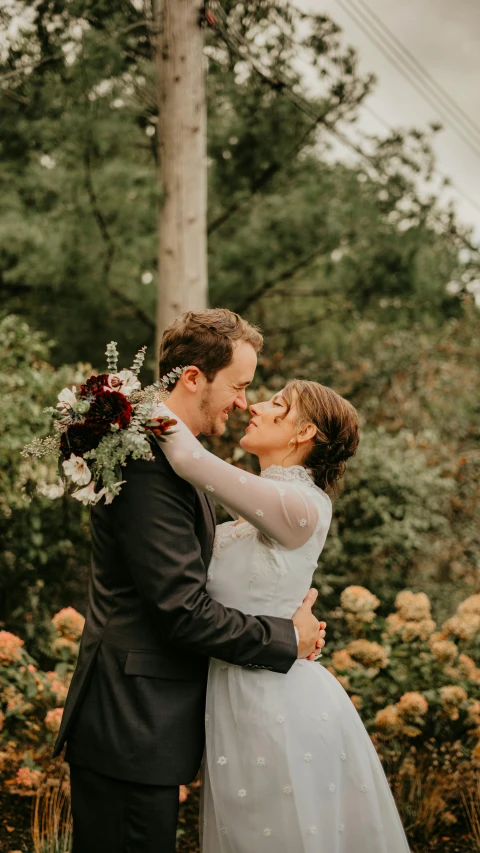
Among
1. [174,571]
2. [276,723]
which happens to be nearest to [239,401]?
[174,571]

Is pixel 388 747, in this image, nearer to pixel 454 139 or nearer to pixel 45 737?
pixel 45 737

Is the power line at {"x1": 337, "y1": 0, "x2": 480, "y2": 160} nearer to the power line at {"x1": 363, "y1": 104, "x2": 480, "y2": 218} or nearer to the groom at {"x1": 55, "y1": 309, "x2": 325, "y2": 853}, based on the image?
the power line at {"x1": 363, "y1": 104, "x2": 480, "y2": 218}

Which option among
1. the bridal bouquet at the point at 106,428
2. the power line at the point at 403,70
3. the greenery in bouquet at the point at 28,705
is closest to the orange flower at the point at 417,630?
the greenery in bouquet at the point at 28,705

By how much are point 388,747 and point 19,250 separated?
6.28 metres

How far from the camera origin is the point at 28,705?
143 inches

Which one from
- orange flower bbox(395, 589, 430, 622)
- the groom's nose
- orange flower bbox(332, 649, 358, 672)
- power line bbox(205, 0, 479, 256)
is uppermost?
power line bbox(205, 0, 479, 256)

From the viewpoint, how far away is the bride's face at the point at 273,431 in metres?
2.64

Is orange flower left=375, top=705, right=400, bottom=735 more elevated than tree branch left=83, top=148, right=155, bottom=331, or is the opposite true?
tree branch left=83, top=148, right=155, bottom=331

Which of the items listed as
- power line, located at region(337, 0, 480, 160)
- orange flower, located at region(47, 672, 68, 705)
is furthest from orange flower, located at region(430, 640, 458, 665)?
power line, located at region(337, 0, 480, 160)

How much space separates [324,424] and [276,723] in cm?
96

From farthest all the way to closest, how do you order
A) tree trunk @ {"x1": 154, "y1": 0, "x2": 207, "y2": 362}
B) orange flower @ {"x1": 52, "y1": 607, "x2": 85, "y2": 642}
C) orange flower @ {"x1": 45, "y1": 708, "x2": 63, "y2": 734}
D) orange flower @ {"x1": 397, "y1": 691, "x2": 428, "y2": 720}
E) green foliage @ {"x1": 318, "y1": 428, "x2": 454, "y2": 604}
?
green foliage @ {"x1": 318, "y1": 428, "x2": 454, "y2": 604}, tree trunk @ {"x1": 154, "y1": 0, "x2": 207, "y2": 362}, orange flower @ {"x1": 52, "y1": 607, "x2": 85, "y2": 642}, orange flower @ {"x1": 397, "y1": 691, "x2": 428, "y2": 720}, orange flower @ {"x1": 45, "y1": 708, "x2": 63, "y2": 734}

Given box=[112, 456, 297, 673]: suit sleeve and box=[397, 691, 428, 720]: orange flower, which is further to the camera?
box=[397, 691, 428, 720]: orange flower

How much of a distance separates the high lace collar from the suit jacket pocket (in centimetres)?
64

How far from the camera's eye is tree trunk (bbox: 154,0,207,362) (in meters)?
5.02
